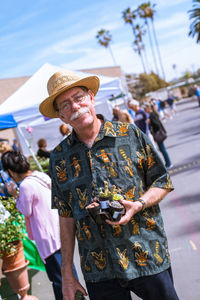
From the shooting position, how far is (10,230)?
166 inches

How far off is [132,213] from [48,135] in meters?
18.6

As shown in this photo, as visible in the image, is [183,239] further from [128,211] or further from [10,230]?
[128,211]

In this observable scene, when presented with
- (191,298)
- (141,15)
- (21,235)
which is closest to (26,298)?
(21,235)

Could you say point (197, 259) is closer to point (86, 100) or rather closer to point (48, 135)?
point (86, 100)

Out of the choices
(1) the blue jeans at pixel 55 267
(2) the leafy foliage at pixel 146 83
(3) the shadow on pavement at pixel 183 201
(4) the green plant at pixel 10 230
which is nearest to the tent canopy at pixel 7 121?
(4) the green plant at pixel 10 230

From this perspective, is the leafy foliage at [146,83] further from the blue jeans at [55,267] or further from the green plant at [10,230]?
the blue jeans at [55,267]

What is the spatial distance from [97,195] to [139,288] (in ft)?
1.89

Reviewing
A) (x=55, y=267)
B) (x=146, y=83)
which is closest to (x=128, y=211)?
(x=55, y=267)

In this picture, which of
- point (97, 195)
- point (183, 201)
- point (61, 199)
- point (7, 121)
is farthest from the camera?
point (7, 121)

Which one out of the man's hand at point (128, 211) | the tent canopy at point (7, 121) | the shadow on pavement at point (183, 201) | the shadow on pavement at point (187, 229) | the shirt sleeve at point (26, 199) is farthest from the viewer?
the tent canopy at point (7, 121)

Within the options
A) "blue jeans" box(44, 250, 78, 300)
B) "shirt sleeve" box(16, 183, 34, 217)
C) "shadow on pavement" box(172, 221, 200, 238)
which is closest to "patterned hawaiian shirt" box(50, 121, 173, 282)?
"shirt sleeve" box(16, 183, 34, 217)

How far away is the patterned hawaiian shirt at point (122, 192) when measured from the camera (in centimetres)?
195

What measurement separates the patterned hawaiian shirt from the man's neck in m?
0.03

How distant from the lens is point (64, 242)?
2199 millimetres
